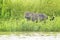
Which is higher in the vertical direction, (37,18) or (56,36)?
(37,18)

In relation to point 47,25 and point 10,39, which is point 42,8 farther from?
point 10,39

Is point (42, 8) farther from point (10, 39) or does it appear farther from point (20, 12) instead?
point (10, 39)

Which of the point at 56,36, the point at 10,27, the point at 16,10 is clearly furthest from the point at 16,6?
the point at 56,36

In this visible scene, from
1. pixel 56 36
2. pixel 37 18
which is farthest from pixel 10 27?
pixel 56 36

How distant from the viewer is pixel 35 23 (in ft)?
7.99

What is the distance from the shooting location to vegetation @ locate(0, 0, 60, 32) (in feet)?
7.95

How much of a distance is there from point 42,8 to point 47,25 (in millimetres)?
178

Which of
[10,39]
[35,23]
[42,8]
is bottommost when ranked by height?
[10,39]

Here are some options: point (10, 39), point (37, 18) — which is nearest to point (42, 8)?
point (37, 18)

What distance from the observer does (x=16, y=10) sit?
244cm

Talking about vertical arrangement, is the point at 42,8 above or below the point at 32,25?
above

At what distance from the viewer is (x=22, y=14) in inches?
96.0

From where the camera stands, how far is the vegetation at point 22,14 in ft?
7.95

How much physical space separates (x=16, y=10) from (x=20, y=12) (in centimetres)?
4
